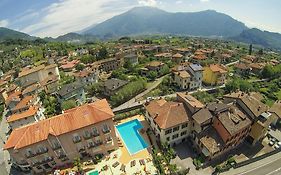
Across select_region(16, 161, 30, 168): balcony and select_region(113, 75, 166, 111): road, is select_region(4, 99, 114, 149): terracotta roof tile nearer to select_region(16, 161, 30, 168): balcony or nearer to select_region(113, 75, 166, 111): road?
select_region(16, 161, 30, 168): balcony

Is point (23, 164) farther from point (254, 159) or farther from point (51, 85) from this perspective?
point (254, 159)

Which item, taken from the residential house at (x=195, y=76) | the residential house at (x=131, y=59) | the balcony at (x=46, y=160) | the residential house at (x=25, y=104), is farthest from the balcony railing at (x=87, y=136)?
the residential house at (x=131, y=59)

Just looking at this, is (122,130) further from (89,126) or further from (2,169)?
(2,169)

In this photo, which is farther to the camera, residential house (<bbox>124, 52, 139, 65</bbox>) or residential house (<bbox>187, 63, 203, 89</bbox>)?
residential house (<bbox>124, 52, 139, 65</bbox>)

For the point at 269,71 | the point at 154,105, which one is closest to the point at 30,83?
the point at 154,105

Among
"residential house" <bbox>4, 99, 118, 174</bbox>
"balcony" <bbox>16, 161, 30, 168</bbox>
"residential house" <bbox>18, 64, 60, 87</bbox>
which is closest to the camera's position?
"residential house" <bbox>4, 99, 118, 174</bbox>

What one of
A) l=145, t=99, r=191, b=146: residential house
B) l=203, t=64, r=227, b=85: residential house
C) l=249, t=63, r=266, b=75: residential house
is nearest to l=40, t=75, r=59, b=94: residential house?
l=145, t=99, r=191, b=146: residential house

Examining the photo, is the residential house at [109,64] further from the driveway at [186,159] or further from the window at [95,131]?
the driveway at [186,159]

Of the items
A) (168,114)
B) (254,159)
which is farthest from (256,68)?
(168,114)
